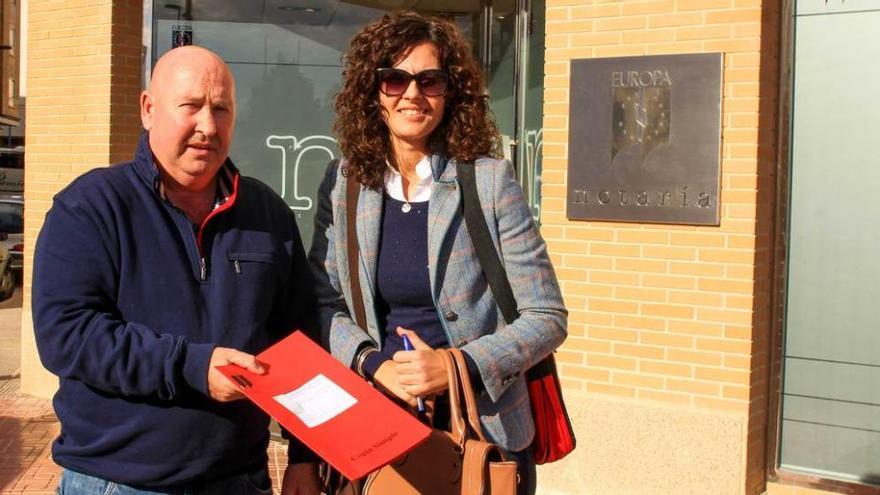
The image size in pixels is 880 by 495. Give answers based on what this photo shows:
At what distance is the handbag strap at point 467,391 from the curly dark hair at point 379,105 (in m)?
0.56

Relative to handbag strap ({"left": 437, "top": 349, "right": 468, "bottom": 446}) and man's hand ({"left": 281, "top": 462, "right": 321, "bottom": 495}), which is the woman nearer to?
handbag strap ({"left": 437, "top": 349, "right": 468, "bottom": 446})

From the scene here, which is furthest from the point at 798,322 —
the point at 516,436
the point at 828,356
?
the point at 516,436

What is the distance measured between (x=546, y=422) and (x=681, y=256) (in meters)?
3.16

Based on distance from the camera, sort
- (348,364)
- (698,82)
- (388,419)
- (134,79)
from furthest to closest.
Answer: (134,79) < (698,82) < (348,364) < (388,419)

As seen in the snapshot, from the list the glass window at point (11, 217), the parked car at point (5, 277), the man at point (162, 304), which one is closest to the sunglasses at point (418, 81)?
the man at point (162, 304)

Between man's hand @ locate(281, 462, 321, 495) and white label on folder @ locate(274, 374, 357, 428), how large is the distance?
35cm

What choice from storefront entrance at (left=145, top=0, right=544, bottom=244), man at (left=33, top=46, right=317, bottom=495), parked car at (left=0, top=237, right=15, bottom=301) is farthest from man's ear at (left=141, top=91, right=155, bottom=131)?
parked car at (left=0, top=237, right=15, bottom=301)

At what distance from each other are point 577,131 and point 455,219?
3589 mm

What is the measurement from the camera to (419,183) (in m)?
3.05

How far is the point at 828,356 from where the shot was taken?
20.2 ft

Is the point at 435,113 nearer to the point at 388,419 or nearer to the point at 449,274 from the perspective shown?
the point at 449,274

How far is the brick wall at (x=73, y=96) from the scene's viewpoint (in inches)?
344

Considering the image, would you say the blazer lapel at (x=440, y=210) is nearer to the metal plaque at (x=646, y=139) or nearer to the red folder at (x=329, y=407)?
the red folder at (x=329, y=407)

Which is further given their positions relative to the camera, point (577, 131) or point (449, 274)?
point (577, 131)
